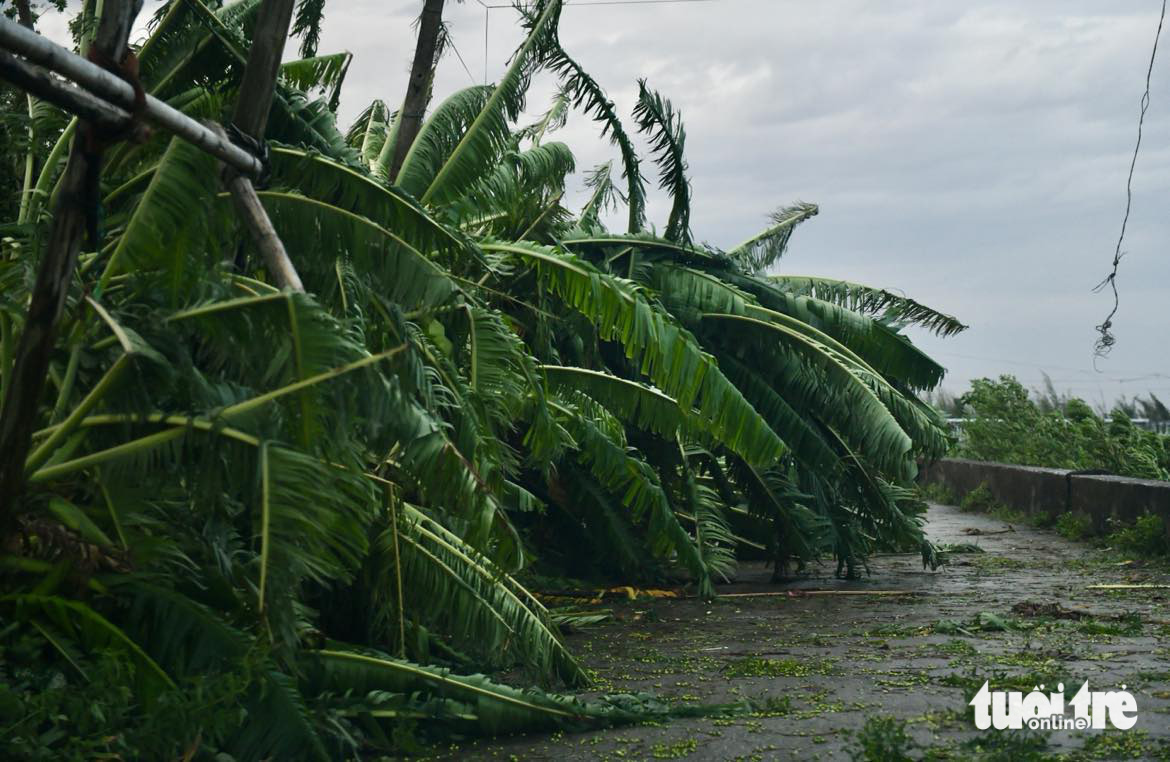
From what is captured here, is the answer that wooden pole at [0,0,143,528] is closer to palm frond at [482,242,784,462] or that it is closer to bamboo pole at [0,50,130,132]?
bamboo pole at [0,50,130,132]

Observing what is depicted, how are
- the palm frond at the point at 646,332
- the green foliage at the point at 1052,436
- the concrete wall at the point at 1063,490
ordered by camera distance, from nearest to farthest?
the palm frond at the point at 646,332 → the concrete wall at the point at 1063,490 → the green foliage at the point at 1052,436

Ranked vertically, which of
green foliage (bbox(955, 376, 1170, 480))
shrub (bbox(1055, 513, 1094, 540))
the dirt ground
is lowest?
the dirt ground

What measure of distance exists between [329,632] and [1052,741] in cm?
313

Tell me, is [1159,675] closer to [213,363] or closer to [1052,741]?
[1052,741]

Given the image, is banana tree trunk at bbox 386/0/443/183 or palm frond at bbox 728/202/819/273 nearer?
banana tree trunk at bbox 386/0/443/183

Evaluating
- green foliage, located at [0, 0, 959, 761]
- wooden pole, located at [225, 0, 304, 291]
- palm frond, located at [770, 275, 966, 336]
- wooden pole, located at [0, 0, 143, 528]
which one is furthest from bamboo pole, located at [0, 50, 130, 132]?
palm frond, located at [770, 275, 966, 336]

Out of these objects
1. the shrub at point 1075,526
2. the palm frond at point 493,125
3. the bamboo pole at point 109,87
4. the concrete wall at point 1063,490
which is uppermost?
the palm frond at point 493,125

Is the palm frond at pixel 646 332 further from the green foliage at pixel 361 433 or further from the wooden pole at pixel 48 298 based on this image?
the wooden pole at pixel 48 298

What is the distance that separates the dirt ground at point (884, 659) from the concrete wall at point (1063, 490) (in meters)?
0.80

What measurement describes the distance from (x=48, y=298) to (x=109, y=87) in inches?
29.5

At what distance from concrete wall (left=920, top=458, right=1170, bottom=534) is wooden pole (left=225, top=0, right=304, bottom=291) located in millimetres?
8231

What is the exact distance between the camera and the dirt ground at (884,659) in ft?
15.0

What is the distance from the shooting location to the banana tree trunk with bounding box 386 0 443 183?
8.77m
